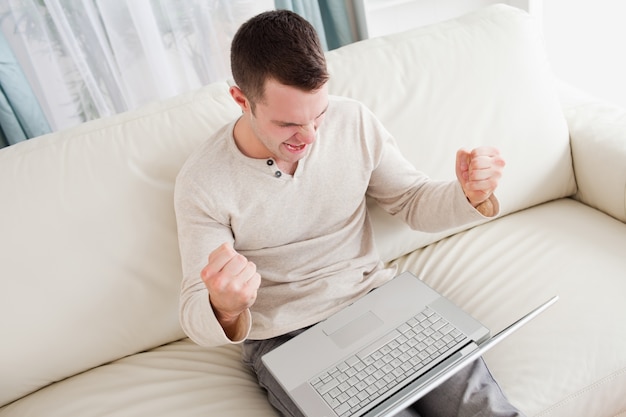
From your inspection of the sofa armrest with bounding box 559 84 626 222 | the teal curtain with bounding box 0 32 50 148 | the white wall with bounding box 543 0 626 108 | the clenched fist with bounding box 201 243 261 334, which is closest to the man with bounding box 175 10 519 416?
the clenched fist with bounding box 201 243 261 334

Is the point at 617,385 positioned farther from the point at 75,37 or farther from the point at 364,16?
the point at 75,37

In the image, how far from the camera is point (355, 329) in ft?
3.34

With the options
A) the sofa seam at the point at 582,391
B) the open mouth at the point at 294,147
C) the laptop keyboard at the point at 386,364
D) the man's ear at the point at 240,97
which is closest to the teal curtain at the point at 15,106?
→ the man's ear at the point at 240,97

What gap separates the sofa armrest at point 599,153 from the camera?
4.23ft

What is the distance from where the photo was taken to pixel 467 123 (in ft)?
4.38

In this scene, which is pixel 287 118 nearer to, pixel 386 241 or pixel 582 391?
pixel 386 241

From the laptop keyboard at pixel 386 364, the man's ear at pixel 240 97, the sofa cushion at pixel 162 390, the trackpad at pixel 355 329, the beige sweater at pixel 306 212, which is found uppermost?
the man's ear at pixel 240 97

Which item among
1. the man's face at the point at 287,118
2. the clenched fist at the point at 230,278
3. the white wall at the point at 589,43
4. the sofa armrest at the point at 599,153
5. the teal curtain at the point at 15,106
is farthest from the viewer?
the white wall at the point at 589,43

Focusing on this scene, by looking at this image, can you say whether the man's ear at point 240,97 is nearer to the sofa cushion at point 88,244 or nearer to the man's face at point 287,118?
the man's face at point 287,118

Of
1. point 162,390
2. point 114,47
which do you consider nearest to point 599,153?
point 162,390

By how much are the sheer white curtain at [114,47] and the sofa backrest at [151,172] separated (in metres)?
0.50

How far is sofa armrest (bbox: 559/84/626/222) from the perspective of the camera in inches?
50.8

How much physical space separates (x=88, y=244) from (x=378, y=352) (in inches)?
25.5

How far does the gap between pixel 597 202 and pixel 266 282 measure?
2.91 ft
